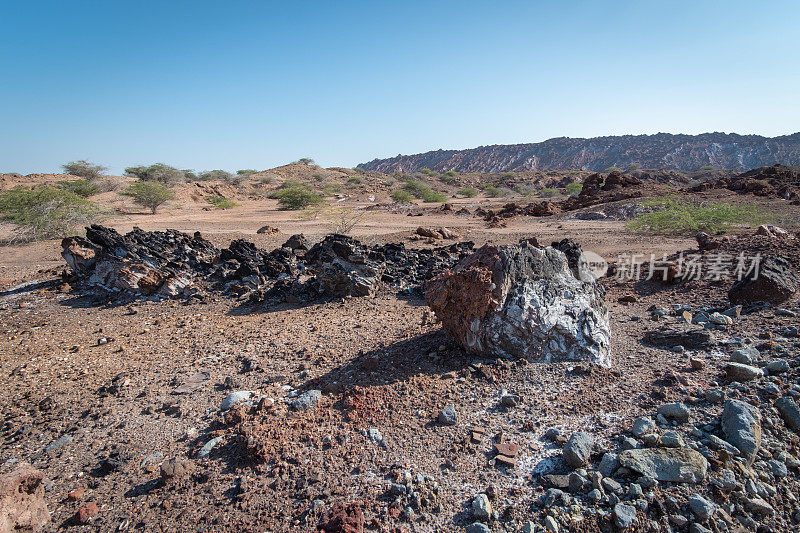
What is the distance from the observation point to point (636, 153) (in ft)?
242

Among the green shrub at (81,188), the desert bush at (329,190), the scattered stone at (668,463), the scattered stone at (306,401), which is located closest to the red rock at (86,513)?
the scattered stone at (306,401)

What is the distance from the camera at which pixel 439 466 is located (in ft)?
8.25

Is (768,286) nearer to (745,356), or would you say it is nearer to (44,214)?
(745,356)

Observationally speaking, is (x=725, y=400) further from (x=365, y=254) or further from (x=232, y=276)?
(x=232, y=276)

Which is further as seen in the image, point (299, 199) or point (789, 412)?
point (299, 199)

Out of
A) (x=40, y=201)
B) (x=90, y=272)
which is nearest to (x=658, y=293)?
(x=90, y=272)

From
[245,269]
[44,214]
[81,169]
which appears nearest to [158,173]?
[81,169]

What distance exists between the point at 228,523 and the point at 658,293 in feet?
20.3

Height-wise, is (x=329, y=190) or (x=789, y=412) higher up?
(x=329, y=190)

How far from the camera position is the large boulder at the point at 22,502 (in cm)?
213

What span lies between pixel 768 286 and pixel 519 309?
3.43m

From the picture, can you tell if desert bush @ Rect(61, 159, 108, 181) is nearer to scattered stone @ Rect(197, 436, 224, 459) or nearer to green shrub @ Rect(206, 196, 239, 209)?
green shrub @ Rect(206, 196, 239, 209)

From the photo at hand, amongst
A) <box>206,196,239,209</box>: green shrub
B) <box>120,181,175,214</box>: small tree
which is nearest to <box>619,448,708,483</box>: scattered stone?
<box>120,181,175,214</box>: small tree

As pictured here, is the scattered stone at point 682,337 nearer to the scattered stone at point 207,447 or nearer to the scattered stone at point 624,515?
the scattered stone at point 624,515
